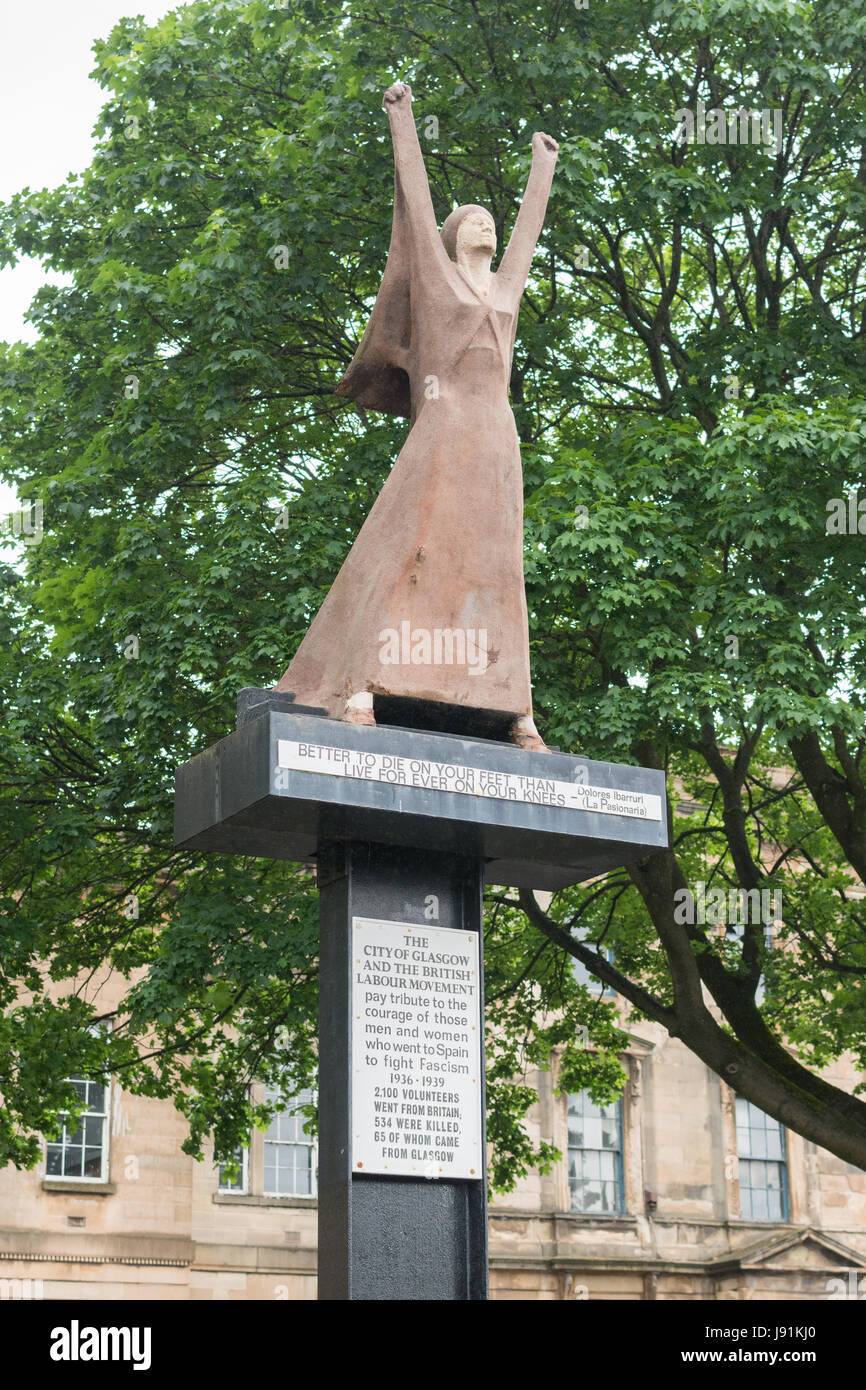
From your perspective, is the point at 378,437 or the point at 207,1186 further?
the point at 207,1186

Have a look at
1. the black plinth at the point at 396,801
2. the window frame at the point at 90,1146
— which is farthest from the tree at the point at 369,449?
the window frame at the point at 90,1146

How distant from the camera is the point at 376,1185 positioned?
7.96m

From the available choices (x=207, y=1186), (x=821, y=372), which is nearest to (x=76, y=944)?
(x=821, y=372)

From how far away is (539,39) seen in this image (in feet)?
49.0

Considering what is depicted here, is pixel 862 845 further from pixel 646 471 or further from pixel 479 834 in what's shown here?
pixel 479 834

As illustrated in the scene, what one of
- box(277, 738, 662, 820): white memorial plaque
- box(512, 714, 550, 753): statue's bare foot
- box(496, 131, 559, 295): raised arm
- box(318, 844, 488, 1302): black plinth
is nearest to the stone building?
box(318, 844, 488, 1302): black plinth

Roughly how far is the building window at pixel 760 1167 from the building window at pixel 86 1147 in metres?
13.0

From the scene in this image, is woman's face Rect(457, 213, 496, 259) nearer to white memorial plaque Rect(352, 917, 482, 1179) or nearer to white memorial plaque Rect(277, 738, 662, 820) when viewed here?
white memorial plaque Rect(277, 738, 662, 820)

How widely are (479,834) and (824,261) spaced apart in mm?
9628

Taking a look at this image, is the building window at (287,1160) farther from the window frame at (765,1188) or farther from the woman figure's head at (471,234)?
the woman figure's head at (471,234)

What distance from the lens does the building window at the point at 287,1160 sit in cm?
2919

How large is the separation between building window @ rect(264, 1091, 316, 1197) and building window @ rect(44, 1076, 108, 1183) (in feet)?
9.42

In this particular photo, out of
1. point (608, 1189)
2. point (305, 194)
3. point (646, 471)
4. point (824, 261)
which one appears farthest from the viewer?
point (608, 1189)

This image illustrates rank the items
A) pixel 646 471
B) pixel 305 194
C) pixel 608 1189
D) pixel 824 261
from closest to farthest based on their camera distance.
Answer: pixel 646 471
pixel 305 194
pixel 824 261
pixel 608 1189
